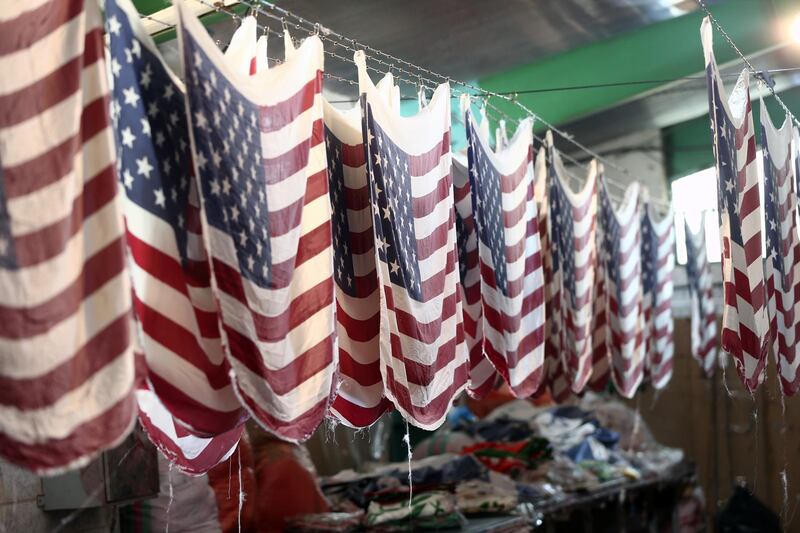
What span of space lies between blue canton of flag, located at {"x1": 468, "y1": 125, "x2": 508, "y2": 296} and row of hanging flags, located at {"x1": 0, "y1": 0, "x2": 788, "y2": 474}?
0.01 metres

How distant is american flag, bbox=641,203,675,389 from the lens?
27.7ft

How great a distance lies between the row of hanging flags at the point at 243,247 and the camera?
2.67m

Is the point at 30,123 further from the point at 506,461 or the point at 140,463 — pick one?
the point at 506,461

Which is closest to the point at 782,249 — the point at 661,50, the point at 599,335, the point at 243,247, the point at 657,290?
the point at 599,335

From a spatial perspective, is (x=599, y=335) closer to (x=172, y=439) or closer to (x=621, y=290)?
(x=621, y=290)

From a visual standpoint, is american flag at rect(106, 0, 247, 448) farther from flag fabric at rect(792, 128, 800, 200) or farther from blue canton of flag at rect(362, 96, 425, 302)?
flag fabric at rect(792, 128, 800, 200)

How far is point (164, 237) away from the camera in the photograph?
3236mm

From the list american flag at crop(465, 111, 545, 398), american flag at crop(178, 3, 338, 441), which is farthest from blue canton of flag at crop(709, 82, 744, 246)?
american flag at crop(178, 3, 338, 441)

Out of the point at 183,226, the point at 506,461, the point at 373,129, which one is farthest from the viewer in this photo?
the point at 506,461

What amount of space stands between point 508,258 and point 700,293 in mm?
5313

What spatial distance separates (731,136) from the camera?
5188 millimetres

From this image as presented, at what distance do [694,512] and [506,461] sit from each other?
3.87 m

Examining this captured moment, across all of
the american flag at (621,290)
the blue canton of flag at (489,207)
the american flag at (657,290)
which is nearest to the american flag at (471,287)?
the blue canton of flag at (489,207)

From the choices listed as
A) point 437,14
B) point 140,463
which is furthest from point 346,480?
point 437,14
